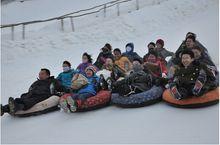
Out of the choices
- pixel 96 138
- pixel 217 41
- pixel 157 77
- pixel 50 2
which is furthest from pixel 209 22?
pixel 50 2

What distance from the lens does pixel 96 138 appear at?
12.4ft

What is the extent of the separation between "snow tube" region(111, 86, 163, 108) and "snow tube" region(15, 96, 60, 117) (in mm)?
1022

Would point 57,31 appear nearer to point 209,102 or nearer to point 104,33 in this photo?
point 104,33

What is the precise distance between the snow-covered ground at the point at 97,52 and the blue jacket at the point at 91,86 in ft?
0.99

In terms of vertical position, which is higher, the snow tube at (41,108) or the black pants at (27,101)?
the black pants at (27,101)

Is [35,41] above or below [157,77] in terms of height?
above

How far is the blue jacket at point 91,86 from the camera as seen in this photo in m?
4.74

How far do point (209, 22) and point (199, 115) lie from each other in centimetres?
653

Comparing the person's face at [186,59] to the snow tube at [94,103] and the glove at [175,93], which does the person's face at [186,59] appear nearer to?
the glove at [175,93]

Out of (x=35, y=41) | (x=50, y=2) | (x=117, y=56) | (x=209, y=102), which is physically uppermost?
(x=50, y=2)

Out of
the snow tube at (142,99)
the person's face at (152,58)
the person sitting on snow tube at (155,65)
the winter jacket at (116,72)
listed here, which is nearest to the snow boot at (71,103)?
the snow tube at (142,99)

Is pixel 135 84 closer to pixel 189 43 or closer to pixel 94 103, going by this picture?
pixel 94 103

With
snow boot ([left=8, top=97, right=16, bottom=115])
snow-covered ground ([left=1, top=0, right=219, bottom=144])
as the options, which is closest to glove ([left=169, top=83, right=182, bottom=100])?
snow-covered ground ([left=1, top=0, right=219, bottom=144])

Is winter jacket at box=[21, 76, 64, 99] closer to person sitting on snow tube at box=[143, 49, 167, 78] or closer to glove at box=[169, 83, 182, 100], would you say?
person sitting on snow tube at box=[143, 49, 167, 78]
